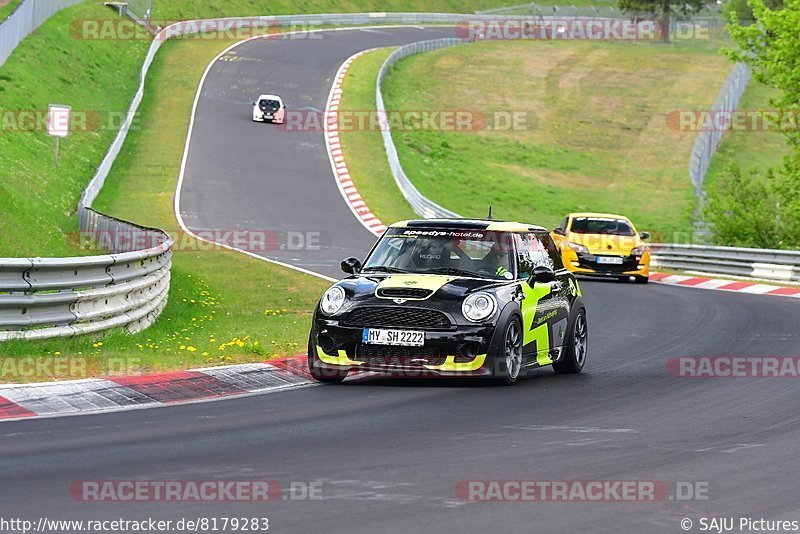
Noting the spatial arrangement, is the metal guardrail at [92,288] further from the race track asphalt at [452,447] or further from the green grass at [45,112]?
the race track asphalt at [452,447]

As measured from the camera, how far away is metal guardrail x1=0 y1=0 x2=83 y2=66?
45.8 m

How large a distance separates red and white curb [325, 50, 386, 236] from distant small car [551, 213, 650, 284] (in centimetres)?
840

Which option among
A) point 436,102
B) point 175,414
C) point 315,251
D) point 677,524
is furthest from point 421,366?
point 436,102

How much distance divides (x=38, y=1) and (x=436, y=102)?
20390mm

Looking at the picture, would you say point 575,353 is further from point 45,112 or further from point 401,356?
point 45,112

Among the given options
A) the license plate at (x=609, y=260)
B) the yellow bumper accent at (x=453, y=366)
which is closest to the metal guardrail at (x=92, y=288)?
the yellow bumper accent at (x=453, y=366)

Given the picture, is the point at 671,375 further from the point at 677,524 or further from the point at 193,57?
the point at 193,57

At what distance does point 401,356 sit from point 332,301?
850 mm

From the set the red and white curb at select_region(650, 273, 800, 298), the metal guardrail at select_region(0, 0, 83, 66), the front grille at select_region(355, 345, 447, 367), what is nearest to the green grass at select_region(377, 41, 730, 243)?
the red and white curb at select_region(650, 273, 800, 298)

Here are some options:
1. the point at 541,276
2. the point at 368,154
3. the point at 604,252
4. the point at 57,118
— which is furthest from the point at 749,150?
the point at 541,276

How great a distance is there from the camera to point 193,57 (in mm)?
66062

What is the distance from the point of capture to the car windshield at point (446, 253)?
1317 cm

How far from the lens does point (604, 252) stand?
29125 millimetres

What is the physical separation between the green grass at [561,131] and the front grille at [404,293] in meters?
27.0
